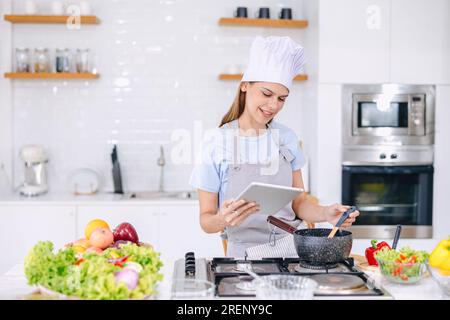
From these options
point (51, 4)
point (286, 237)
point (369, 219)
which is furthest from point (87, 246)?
point (51, 4)

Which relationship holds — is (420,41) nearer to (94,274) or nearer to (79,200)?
(79,200)

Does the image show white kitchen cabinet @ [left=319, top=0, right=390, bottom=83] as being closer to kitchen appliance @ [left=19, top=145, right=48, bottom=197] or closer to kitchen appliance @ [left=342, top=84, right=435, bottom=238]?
kitchen appliance @ [left=342, top=84, right=435, bottom=238]

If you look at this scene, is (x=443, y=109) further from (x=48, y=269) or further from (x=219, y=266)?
(x=48, y=269)

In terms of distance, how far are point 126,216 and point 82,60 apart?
116cm

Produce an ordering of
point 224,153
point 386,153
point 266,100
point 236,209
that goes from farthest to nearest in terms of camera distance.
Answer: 1. point 386,153
2. point 224,153
3. point 266,100
4. point 236,209

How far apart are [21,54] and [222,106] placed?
1.43 metres

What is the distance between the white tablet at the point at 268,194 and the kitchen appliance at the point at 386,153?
2.05m

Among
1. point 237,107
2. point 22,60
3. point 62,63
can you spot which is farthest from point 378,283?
point 22,60

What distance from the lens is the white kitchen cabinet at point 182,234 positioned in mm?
3932

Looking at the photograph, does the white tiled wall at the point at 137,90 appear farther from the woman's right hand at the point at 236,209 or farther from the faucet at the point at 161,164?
the woman's right hand at the point at 236,209

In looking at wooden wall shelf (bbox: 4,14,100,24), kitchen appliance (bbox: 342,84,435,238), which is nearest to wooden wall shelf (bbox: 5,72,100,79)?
wooden wall shelf (bbox: 4,14,100,24)

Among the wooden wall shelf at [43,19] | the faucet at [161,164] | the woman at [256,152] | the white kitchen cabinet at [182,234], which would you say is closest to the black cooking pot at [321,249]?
the woman at [256,152]

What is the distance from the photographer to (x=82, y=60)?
4266mm

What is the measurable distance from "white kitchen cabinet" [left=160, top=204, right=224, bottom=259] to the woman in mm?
1386
